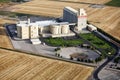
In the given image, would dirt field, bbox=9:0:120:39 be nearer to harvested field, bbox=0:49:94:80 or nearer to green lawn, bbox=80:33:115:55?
green lawn, bbox=80:33:115:55

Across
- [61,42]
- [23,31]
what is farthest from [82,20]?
[23,31]

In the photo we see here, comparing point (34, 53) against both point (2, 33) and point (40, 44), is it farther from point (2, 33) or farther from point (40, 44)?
point (2, 33)

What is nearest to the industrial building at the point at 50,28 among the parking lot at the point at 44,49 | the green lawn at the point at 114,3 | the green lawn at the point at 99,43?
the parking lot at the point at 44,49

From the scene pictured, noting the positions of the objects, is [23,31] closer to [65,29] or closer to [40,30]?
[40,30]

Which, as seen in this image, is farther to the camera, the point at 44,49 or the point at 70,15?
the point at 70,15

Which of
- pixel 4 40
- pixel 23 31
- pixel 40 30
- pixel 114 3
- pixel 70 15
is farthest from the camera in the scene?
pixel 114 3

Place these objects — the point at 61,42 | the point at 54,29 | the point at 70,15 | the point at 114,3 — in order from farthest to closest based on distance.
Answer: the point at 114,3
the point at 70,15
the point at 54,29
the point at 61,42
